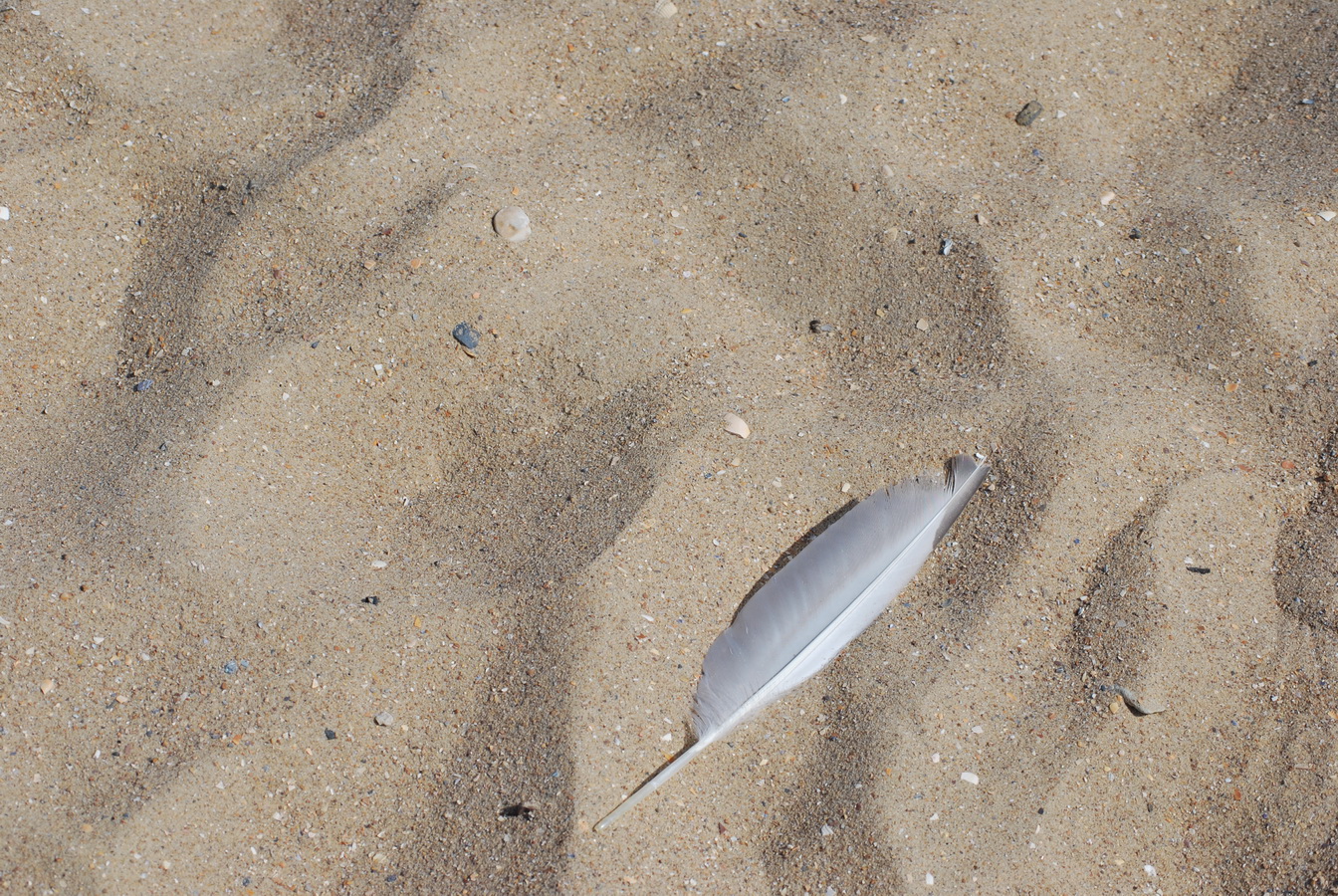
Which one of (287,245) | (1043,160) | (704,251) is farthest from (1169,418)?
(287,245)

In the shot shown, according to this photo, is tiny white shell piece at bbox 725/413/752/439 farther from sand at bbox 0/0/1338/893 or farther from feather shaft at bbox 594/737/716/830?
feather shaft at bbox 594/737/716/830

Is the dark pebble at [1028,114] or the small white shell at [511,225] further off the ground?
the small white shell at [511,225]

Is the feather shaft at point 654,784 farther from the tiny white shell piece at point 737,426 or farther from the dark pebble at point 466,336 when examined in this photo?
the dark pebble at point 466,336

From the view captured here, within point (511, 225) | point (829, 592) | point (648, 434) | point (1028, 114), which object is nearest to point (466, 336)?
point (511, 225)

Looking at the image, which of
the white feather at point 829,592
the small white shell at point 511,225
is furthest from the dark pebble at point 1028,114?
the small white shell at point 511,225

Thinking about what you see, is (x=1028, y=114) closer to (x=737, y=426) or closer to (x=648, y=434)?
(x=737, y=426)
